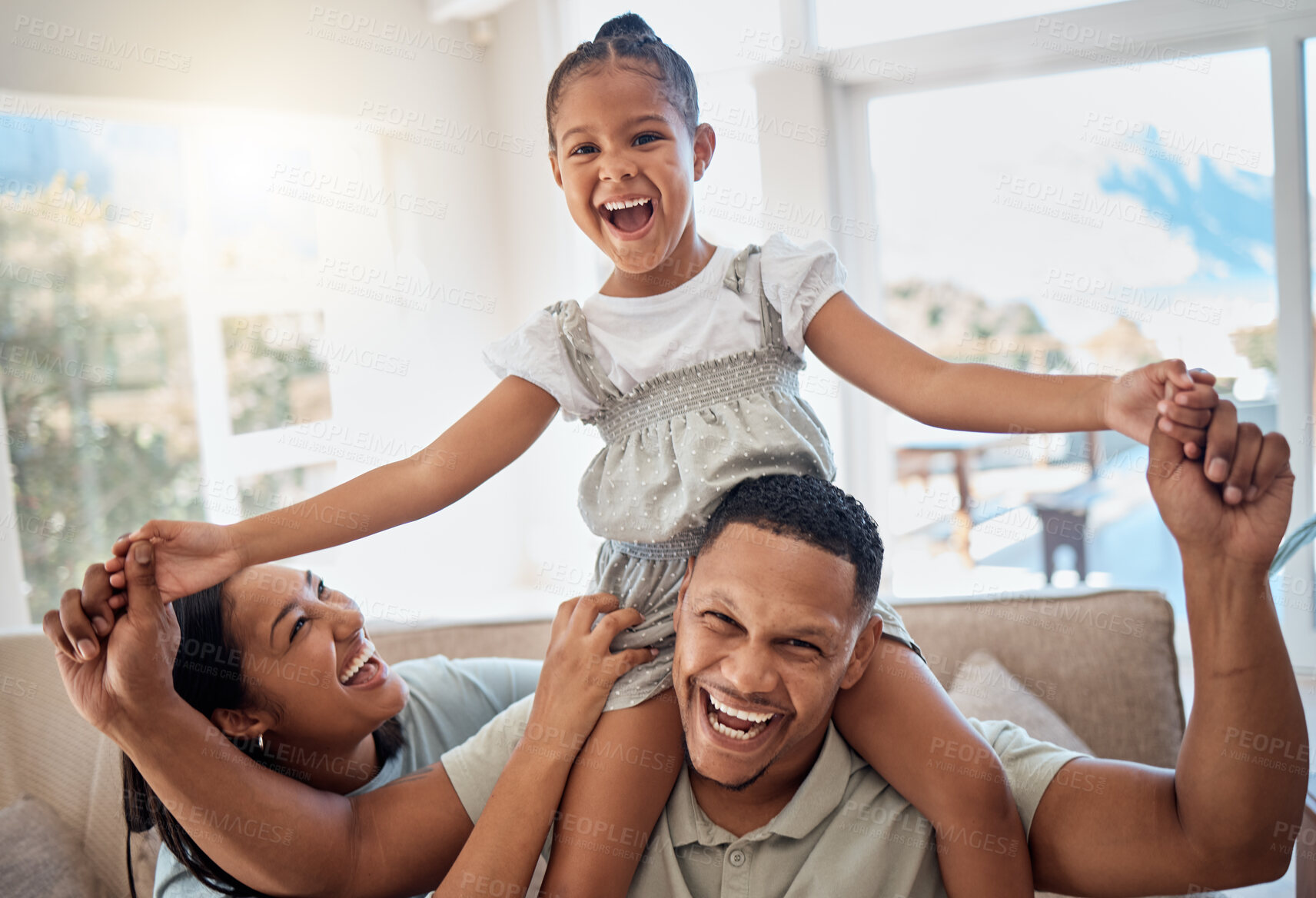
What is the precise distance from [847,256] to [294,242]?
7.64ft

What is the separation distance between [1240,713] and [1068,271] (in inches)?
103

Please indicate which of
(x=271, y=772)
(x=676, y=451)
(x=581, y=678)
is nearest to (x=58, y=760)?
(x=271, y=772)

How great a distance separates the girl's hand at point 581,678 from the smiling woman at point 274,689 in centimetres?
34

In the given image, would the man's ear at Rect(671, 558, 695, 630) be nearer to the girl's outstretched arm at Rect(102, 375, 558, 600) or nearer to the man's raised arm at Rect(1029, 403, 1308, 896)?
the girl's outstretched arm at Rect(102, 375, 558, 600)

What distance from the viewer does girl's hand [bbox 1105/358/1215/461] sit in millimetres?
1022

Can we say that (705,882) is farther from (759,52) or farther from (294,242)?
(294,242)

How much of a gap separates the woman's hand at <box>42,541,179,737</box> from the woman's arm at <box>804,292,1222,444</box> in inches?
39.3

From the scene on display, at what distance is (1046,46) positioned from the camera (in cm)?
338

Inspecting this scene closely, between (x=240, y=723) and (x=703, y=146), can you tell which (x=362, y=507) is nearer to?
(x=240, y=723)

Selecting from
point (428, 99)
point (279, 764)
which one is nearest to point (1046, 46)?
point (428, 99)

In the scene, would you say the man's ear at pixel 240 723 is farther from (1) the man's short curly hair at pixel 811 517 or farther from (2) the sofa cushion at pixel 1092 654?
(2) the sofa cushion at pixel 1092 654

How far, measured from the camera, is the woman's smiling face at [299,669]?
1600 mm

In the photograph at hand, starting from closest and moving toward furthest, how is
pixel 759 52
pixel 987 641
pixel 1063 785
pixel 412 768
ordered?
pixel 1063 785 → pixel 412 768 → pixel 987 641 → pixel 759 52

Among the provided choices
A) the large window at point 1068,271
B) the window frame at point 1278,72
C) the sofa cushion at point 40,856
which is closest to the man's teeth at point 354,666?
the sofa cushion at point 40,856
